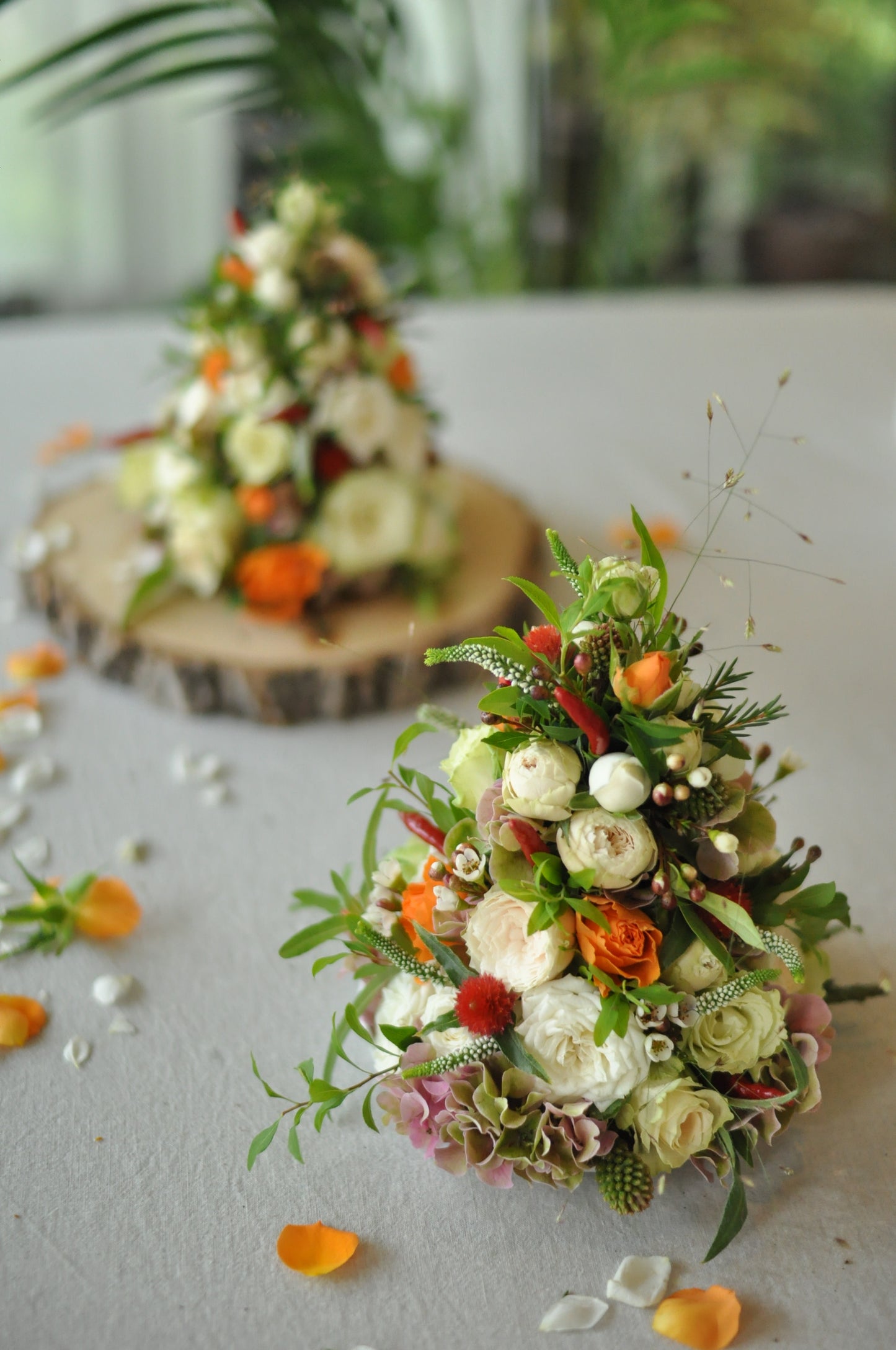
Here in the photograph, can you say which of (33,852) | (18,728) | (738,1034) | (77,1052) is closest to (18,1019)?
(77,1052)

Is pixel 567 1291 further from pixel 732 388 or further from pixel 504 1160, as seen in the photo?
pixel 732 388

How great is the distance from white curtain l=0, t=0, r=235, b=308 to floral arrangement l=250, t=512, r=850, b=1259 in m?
2.67

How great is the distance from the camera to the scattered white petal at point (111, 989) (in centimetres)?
94

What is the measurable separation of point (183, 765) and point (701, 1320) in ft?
2.41

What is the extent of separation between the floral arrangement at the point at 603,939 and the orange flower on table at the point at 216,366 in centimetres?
68

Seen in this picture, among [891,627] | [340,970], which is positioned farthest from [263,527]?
[891,627]

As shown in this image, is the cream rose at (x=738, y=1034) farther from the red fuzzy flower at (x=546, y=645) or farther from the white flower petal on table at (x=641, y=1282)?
the red fuzzy flower at (x=546, y=645)

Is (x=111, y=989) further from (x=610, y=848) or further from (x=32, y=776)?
(x=610, y=848)

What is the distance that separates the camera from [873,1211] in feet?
2.54

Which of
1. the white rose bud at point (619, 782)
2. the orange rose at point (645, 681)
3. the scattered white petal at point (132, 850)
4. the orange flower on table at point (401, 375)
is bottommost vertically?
the scattered white petal at point (132, 850)

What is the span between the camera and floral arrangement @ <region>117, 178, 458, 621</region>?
1.30 metres

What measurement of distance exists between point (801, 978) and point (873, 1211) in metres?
0.19

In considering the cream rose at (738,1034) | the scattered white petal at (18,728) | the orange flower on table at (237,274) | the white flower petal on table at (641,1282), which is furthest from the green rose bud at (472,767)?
the orange flower on table at (237,274)

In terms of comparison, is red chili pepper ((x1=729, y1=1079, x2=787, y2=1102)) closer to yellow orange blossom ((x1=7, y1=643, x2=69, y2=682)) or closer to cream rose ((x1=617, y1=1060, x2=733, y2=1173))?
cream rose ((x1=617, y1=1060, x2=733, y2=1173))
